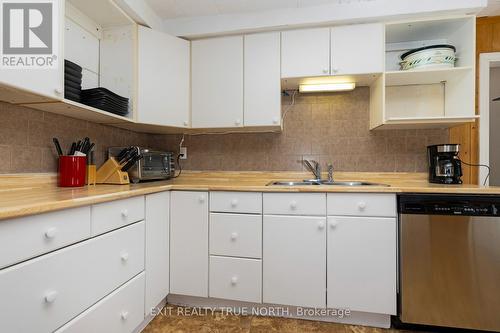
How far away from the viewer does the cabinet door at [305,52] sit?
1916mm

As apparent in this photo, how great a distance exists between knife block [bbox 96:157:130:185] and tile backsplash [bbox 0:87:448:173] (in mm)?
234

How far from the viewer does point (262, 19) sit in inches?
77.9

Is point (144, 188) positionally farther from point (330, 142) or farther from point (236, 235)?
point (330, 142)

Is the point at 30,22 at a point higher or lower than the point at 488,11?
lower

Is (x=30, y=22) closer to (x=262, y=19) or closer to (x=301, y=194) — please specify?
(x=262, y=19)

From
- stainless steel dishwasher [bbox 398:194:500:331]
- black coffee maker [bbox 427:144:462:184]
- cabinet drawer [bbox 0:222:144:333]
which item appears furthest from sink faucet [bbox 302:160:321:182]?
cabinet drawer [bbox 0:222:144:333]

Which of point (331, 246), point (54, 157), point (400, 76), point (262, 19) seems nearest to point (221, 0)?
point (262, 19)

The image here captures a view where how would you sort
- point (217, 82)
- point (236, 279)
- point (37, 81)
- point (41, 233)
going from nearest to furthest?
point (41, 233)
point (37, 81)
point (236, 279)
point (217, 82)

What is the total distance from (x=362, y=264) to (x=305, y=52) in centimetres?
152

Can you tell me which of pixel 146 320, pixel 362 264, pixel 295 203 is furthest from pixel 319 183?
pixel 146 320

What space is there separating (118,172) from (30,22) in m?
0.92

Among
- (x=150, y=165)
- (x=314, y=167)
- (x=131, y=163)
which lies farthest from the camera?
(x=314, y=167)

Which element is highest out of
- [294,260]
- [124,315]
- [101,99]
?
[101,99]

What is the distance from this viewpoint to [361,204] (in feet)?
5.25
